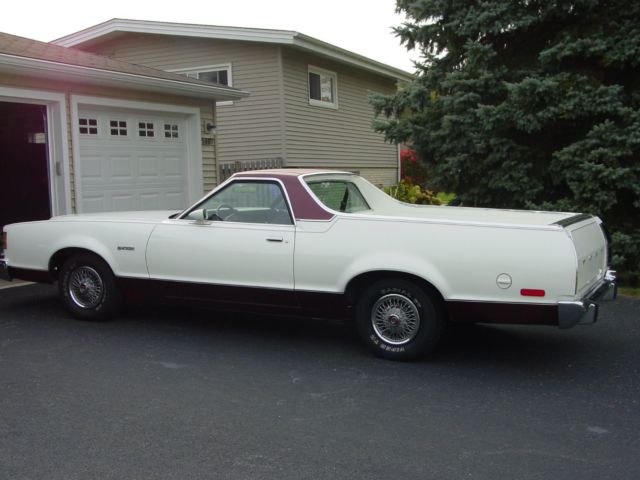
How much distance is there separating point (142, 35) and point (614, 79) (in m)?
13.0

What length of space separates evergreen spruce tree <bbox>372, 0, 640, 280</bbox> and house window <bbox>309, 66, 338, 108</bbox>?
24.4 feet

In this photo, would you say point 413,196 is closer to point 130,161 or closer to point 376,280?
point 130,161

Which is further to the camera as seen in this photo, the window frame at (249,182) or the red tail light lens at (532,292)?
the window frame at (249,182)

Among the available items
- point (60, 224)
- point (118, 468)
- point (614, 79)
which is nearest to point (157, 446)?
point (118, 468)

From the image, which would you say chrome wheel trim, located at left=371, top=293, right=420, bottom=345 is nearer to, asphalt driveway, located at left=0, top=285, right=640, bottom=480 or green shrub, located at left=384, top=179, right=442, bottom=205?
asphalt driveway, located at left=0, top=285, right=640, bottom=480

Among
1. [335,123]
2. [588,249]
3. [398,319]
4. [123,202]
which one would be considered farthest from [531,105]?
[335,123]

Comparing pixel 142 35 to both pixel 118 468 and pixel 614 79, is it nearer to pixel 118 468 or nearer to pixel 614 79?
pixel 614 79

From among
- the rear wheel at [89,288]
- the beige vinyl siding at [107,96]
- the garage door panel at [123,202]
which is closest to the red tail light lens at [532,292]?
the rear wheel at [89,288]

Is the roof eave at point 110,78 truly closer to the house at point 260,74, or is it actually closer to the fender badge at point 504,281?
the house at point 260,74

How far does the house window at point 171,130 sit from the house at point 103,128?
18 millimetres

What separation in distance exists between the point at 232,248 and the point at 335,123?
14077mm

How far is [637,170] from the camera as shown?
8570 millimetres

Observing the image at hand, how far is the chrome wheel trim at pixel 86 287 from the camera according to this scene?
636 centimetres

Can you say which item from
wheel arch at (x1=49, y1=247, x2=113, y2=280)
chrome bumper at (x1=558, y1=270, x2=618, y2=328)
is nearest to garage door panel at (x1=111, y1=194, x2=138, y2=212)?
wheel arch at (x1=49, y1=247, x2=113, y2=280)
